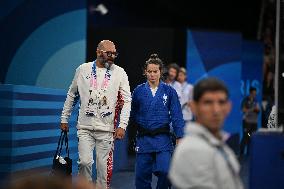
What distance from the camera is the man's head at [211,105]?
3662 mm

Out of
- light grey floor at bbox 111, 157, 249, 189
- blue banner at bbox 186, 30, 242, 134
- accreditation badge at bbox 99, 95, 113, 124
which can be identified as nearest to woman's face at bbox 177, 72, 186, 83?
light grey floor at bbox 111, 157, 249, 189

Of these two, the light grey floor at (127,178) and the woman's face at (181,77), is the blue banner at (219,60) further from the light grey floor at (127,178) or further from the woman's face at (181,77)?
the woman's face at (181,77)

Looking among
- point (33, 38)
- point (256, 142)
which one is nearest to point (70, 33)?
point (33, 38)

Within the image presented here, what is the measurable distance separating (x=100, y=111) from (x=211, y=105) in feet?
14.4

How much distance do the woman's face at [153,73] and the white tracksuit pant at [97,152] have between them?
797 millimetres

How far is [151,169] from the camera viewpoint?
8.23 metres

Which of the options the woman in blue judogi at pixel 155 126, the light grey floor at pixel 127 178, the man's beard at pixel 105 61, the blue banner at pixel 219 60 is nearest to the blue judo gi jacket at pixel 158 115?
the woman in blue judogi at pixel 155 126

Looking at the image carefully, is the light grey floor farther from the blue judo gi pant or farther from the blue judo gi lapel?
the blue judo gi lapel

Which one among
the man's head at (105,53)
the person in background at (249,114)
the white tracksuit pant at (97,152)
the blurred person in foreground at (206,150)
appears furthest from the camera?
the person in background at (249,114)

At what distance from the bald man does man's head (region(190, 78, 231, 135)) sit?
430 centimetres

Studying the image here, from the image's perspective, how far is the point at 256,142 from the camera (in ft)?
20.6

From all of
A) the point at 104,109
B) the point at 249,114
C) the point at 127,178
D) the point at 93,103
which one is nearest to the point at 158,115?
the point at 104,109

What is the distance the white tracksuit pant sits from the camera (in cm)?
793

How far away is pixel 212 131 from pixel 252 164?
2713 millimetres
